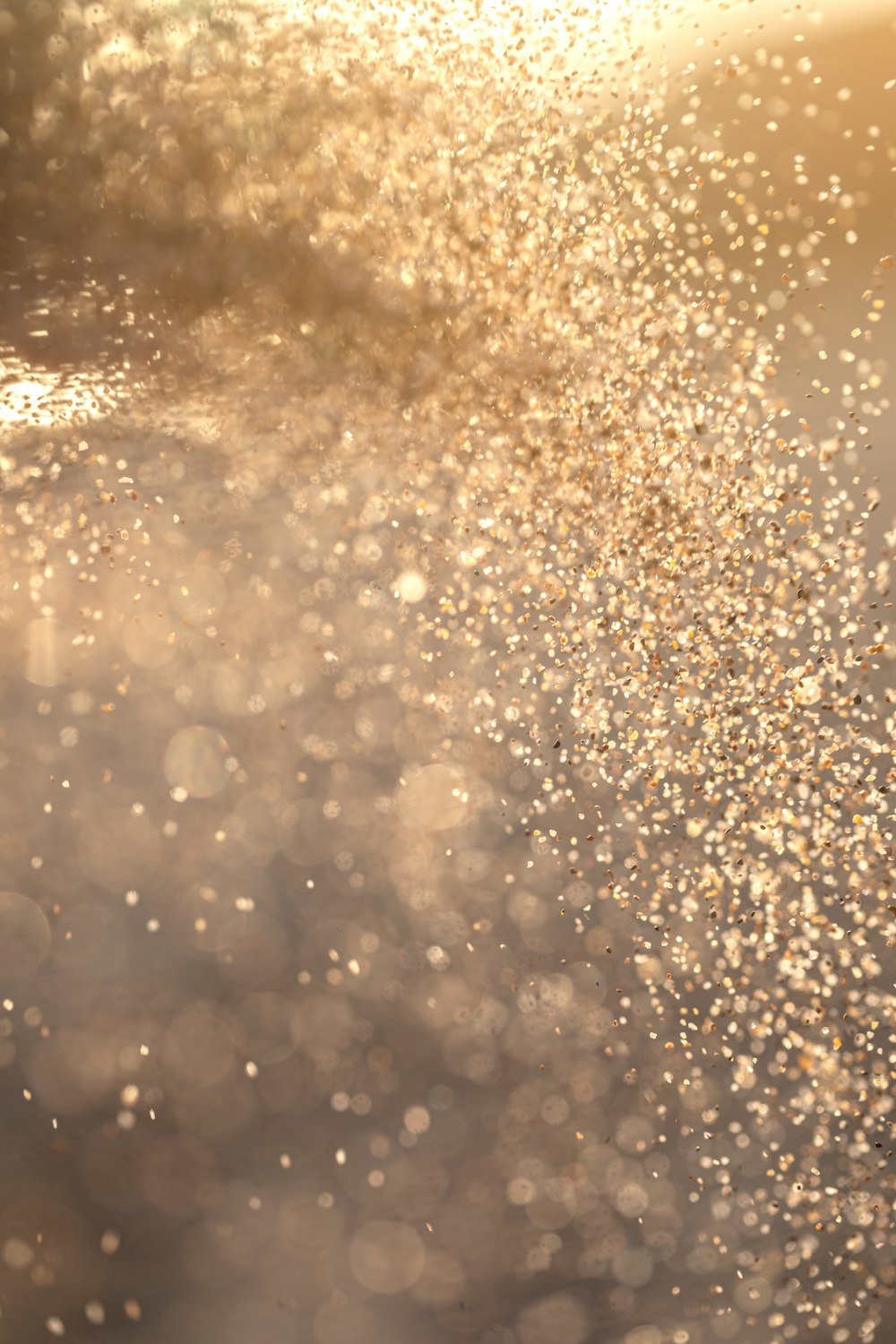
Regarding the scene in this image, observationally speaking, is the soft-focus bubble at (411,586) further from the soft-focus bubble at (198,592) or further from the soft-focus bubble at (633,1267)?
the soft-focus bubble at (633,1267)

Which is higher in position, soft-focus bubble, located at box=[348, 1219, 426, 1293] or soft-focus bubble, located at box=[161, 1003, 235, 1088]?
soft-focus bubble, located at box=[161, 1003, 235, 1088]

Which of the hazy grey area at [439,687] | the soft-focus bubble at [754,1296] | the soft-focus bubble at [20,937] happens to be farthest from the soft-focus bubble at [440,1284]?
the soft-focus bubble at [20,937]

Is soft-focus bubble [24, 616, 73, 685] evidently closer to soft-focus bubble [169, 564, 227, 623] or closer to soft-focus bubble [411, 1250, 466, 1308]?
soft-focus bubble [169, 564, 227, 623]

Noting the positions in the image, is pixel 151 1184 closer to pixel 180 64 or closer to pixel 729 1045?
pixel 729 1045

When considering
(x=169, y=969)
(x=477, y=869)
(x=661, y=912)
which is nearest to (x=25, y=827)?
(x=169, y=969)

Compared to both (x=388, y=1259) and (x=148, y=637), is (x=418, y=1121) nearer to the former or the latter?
(x=388, y=1259)

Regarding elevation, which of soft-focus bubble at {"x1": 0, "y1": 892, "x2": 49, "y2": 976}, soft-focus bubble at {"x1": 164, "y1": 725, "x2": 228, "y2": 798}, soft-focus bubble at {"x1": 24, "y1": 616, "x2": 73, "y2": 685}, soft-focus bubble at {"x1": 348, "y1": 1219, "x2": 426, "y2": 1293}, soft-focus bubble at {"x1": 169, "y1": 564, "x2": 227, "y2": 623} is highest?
soft-focus bubble at {"x1": 169, "y1": 564, "x2": 227, "y2": 623}

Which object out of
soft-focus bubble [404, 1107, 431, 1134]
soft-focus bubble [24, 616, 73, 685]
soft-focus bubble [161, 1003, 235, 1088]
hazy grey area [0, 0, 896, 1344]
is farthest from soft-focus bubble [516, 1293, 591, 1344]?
soft-focus bubble [24, 616, 73, 685]
